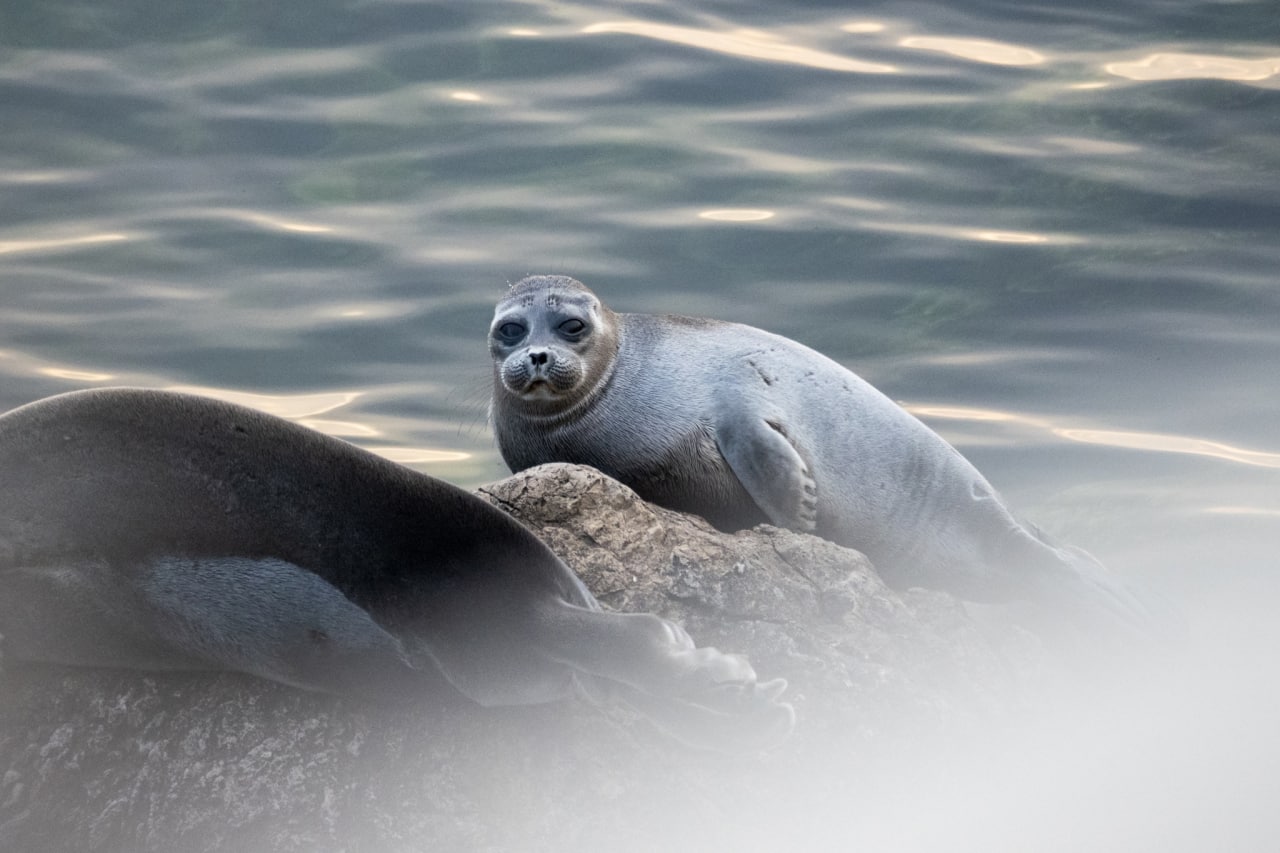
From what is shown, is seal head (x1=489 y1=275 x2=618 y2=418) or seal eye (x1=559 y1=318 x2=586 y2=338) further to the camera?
seal eye (x1=559 y1=318 x2=586 y2=338)

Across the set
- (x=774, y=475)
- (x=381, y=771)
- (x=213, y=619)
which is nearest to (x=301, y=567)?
(x=213, y=619)

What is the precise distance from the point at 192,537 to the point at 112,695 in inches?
18.3

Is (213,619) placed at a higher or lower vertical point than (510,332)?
lower

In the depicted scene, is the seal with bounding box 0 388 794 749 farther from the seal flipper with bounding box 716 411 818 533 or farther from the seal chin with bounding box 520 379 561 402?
the seal chin with bounding box 520 379 561 402

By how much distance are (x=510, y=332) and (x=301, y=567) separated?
7.12ft

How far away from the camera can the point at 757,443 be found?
4.88 m

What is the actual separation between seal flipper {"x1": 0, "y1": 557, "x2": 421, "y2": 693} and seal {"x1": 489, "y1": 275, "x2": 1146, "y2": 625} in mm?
1929

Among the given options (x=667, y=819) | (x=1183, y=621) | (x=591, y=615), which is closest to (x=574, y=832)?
(x=667, y=819)

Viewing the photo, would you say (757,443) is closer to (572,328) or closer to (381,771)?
(572,328)

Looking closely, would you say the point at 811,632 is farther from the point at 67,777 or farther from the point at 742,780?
the point at 67,777

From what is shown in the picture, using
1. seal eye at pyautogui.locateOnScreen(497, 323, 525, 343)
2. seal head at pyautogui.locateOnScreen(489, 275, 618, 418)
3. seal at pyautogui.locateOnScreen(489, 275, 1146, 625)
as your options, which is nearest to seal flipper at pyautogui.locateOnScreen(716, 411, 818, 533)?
seal at pyautogui.locateOnScreen(489, 275, 1146, 625)

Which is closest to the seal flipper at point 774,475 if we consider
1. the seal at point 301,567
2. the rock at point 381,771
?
the rock at point 381,771

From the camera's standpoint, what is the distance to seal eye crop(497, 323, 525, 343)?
516 centimetres

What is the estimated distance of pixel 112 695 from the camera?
3.25m
